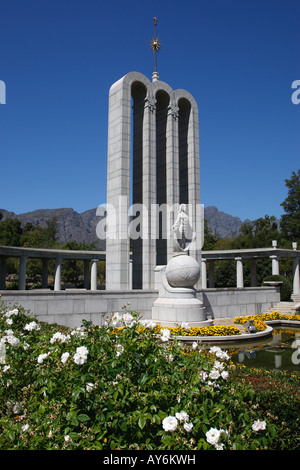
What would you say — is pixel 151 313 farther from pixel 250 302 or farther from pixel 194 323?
pixel 250 302

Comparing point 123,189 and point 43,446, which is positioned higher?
point 123,189

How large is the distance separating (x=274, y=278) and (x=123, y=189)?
1690 cm

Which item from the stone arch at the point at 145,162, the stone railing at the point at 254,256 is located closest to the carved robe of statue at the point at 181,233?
the stone arch at the point at 145,162

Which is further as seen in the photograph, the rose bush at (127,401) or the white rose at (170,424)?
the rose bush at (127,401)

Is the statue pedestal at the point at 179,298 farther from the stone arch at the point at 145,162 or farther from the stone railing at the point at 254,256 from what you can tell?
the stone railing at the point at 254,256

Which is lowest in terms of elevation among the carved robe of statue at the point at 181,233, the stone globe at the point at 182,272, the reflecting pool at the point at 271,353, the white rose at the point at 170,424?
the reflecting pool at the point at 271,353

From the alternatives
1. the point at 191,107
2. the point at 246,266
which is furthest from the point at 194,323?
the point at 246,266

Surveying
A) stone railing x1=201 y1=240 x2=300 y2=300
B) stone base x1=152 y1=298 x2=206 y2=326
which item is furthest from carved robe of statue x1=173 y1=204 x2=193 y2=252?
stone railing x1=201 y1=240 x2=300 y2=300

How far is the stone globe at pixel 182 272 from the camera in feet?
56.5

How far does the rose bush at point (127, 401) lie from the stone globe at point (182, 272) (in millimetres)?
12058

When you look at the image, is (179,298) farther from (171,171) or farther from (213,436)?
(213,436)

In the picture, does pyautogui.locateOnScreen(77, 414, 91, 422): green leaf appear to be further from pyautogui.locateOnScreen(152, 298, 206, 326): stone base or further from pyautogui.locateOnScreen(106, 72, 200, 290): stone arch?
pyautogui.locateOnScreen(106, 72, 200, 290): stone arch

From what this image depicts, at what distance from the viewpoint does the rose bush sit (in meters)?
3.78
